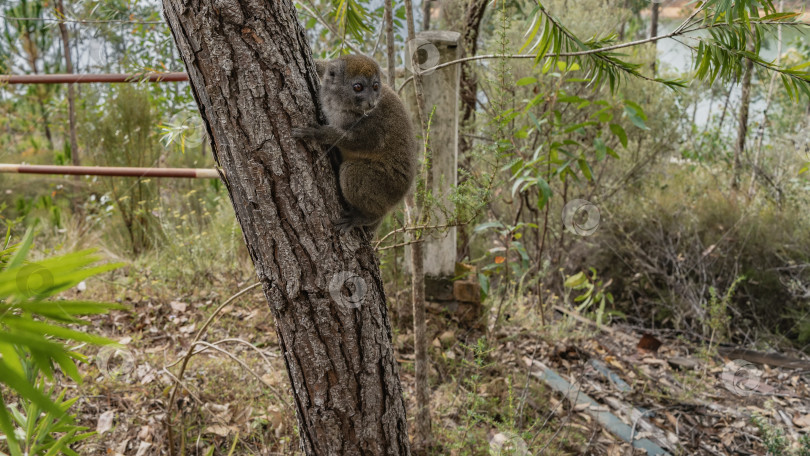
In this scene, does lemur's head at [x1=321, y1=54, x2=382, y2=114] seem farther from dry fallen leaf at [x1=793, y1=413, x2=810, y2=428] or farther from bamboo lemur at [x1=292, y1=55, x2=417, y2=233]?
dry fallen leaf at [x1=793, y1=413, x2=810, y2=428]

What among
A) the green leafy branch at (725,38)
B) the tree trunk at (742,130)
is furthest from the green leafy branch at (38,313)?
the tree trunk at (742,130)

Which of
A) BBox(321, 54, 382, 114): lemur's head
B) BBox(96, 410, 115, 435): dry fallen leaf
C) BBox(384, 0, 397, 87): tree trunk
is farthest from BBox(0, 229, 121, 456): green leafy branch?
BBox(96, 410, 115, 435): dry fallen leaf

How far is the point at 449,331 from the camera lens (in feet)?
13.1

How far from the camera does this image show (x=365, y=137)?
216cm

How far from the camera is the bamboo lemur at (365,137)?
6.21ft

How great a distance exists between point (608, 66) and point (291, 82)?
4.98 feet

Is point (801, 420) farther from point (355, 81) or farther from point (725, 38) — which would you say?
point (355, 81)

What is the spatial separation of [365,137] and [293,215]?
64 cm


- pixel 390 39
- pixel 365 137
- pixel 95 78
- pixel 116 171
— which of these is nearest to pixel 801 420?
pixel 365 137

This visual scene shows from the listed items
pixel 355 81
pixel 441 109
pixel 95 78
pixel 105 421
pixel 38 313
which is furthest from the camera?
pixel 441 109

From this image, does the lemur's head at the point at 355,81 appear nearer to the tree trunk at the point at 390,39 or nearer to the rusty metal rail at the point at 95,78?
the tree trunk at the point at 390,39

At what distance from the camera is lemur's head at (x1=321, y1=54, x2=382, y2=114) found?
208 centimetres

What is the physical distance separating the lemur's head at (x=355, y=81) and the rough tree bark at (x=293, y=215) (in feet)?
0.96

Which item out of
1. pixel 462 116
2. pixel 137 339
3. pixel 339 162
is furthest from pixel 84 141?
pixel 339 162
